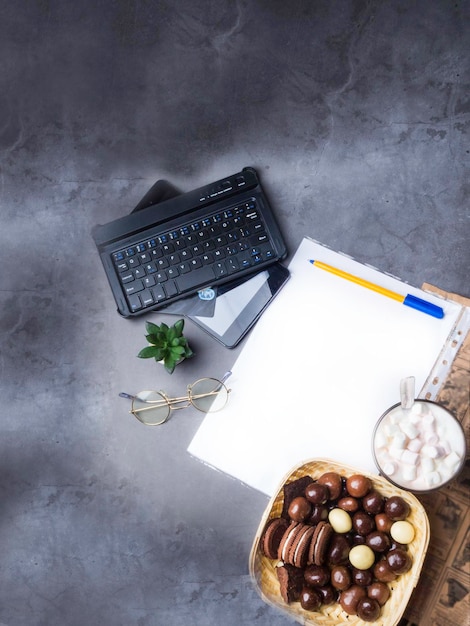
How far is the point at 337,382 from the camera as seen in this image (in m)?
1.09

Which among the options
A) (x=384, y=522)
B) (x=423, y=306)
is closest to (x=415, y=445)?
(x=384, y=522)

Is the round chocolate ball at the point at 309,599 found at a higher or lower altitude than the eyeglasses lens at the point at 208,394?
lower

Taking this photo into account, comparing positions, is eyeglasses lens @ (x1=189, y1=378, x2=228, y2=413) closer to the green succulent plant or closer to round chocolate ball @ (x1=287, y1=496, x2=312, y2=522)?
the green succulent plant

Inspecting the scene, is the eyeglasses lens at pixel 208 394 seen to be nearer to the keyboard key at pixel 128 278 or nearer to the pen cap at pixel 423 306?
the keyboard key at pixel 128 278

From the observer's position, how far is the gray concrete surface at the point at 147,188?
1102 millimetres

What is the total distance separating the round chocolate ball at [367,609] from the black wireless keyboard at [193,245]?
0.57 metres

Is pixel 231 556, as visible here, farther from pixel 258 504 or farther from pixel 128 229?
pixel 128 229

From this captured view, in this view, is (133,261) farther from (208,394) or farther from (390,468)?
(390,468)

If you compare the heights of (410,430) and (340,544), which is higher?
(410,430)

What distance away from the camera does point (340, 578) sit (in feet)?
3.26

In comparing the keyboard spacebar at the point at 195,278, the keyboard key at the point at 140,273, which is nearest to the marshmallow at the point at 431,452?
the keyboard spacebar at the point at 195,278

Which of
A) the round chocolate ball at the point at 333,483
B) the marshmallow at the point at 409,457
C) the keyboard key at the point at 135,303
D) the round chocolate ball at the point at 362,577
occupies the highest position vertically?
the keyboard key at the point at 135,303

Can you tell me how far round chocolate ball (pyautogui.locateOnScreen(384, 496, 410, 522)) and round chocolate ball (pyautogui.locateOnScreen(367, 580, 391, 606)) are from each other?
0.11 metres

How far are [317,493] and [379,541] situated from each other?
4.8 inches
